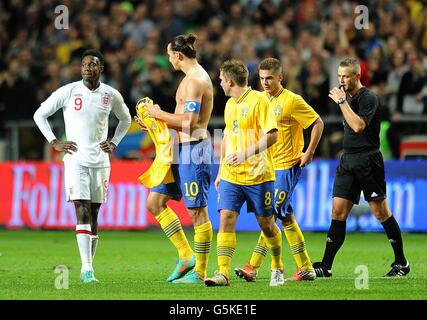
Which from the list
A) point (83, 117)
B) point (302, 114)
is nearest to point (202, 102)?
point (302, 114)

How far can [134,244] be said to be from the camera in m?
18.0

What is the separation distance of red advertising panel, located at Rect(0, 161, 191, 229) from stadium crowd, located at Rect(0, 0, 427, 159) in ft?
4.55

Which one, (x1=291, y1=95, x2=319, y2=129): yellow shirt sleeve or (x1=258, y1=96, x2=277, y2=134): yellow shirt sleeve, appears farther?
(x1=291, y1=95, x2=319, y2=129): yellow shirt sleeve

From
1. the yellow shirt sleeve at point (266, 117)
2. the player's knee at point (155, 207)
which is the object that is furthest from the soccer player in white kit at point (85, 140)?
the yellow shirt sleeve at point (266, 117)

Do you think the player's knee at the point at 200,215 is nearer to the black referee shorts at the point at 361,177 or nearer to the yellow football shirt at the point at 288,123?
the yellow football shirt at the point at 288,123

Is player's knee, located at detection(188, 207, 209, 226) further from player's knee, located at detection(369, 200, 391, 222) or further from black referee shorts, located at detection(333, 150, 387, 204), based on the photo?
player's knee, located at detection(369, 200, 391, 222)

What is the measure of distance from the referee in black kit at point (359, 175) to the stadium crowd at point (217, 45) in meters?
6.77

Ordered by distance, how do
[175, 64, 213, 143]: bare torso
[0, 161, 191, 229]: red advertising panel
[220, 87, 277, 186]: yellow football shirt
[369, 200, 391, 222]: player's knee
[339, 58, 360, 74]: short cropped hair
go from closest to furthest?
1. [220, 87, 277, 186]: yellow football shirt
2. [175, 64, 213, 143]: bare torso
3. [339, 58, 360, 74]: short cropped hair
4. [369, 200, 391, 222]: player's knee
5. [0, 161, 191, 229]: red advertising panel

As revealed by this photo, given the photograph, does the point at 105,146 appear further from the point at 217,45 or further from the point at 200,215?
the point at 217,45

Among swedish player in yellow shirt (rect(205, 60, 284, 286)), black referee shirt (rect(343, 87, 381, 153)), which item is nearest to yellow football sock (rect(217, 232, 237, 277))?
swedish player in yellow shirt (rect(205, 60, 284, 286))

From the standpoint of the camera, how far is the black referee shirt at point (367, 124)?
41.7 ft

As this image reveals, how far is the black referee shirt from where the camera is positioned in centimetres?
1270

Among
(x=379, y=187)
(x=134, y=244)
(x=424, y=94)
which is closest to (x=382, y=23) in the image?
(x=424, y=94)
